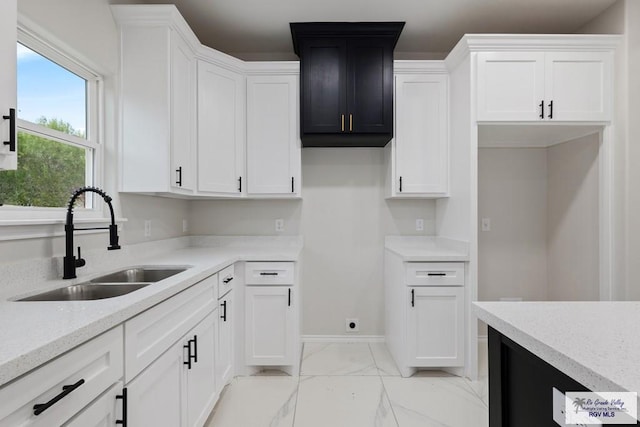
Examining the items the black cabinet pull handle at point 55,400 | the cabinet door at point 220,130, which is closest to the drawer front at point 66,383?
the black cabinet pull handle at point 55,400

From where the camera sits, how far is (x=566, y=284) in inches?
113

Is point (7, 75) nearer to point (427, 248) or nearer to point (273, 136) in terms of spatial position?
point (273, 136)

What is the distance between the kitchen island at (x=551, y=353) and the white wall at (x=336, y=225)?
2.16m

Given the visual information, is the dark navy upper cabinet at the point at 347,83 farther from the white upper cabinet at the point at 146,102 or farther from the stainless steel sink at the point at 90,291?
the stainless steel sink at the point at 90,291

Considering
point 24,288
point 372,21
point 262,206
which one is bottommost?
point 24,288

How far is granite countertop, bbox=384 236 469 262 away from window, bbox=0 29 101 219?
2193 mm

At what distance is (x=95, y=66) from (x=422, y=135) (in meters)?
2.40

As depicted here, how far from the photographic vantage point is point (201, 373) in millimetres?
A: 1783

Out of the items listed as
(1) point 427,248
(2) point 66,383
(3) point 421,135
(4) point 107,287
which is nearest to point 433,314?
(1) point 427,248

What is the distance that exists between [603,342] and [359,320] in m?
2.62

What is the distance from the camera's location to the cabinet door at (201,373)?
5.40 ft

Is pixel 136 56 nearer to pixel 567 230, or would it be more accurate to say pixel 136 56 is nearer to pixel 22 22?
pixel 22 22

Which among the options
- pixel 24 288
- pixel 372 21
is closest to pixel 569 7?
pixel 372 21

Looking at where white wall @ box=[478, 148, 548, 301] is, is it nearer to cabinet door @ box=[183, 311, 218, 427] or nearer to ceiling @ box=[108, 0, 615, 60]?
ceiling @ box=[108, 0, 615, 60]
